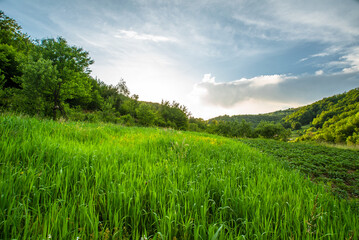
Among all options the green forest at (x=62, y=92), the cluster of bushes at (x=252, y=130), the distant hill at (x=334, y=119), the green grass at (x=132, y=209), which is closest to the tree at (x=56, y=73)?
the green forest at (x=62, y=92)

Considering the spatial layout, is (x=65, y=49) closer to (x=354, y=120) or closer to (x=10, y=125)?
(x=10, y=125)

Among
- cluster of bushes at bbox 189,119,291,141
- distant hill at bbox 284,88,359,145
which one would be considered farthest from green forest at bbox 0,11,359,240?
distant hill at bbox 284,88,359,145

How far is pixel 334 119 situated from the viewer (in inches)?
3319

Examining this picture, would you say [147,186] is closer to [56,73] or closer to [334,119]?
[56,73]

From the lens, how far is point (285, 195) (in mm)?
2143

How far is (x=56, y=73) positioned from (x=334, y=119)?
13155 centimetres

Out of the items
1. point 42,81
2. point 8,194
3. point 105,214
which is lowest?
point 105,214

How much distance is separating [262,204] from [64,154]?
343cm

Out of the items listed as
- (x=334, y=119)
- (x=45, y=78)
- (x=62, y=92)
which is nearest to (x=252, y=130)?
(x=62, y=92)

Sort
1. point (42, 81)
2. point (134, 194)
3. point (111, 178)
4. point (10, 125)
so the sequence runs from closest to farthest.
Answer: point (134, 194) → point (111, 178) → point (10, 125) → point (42, 81)

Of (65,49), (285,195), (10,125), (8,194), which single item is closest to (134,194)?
(8,194)

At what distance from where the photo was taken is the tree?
13.3 metres

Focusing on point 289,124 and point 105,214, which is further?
point 289,124

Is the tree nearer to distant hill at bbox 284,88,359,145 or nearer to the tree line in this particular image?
the tree line
